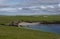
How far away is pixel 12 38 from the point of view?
37.3 metres

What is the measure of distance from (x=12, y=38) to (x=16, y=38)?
2.84ft

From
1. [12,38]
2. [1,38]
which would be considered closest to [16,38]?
[12,38]

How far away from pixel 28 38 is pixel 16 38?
2.69m

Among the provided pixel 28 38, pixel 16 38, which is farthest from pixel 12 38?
pixel 28 38

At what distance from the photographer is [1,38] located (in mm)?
36938

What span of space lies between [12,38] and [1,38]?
2282 mm

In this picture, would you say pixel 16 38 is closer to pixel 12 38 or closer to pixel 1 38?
pixel 12 38

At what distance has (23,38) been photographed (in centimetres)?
3825

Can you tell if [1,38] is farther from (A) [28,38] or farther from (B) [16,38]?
(A) [28,38]

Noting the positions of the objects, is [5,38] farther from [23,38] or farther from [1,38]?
[23,38]

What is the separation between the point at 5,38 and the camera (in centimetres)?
3706

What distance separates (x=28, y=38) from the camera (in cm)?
3847

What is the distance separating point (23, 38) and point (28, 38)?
1098mm

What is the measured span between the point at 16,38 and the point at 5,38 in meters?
2.31
